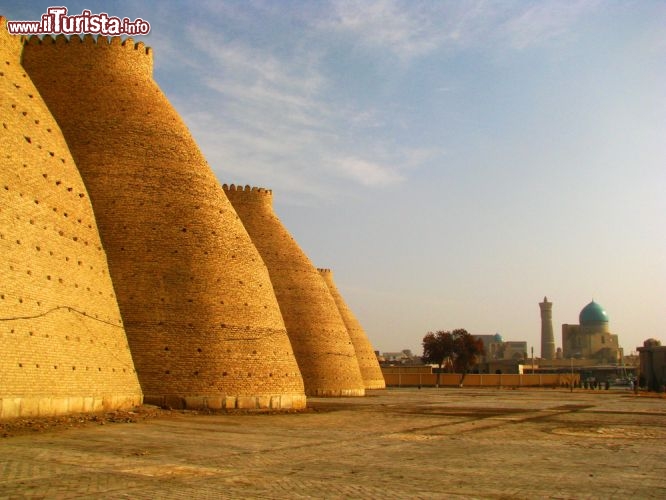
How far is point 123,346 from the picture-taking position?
2189 cm

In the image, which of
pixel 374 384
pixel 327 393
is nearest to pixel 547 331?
pixel 374 384

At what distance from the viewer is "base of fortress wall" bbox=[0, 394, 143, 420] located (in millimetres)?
16000

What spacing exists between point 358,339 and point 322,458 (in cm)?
4478

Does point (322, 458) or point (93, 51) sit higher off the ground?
point (93, 51)

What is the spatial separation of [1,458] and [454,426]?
11.9 metres

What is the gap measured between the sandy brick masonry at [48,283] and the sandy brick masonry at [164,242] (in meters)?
0.90

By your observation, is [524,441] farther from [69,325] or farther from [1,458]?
[69,325]

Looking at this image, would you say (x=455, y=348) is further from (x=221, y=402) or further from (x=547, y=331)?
(x=547, y=331)

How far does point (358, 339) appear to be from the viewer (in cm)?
5644

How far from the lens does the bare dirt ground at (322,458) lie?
874 centimetres

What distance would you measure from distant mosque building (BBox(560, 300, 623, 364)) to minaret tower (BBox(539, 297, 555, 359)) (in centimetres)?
2508

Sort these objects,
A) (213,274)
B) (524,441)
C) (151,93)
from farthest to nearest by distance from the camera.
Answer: (151,93) → (213,274) → (524,441)

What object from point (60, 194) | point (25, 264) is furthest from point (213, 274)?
point (25, 264)

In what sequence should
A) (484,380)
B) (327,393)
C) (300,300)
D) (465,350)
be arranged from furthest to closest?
(465,350), (484,380), (300,300), (327,393)
